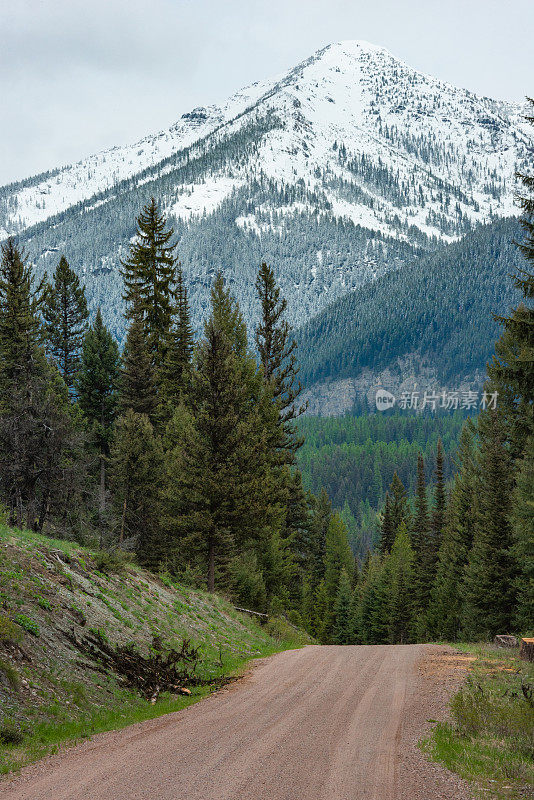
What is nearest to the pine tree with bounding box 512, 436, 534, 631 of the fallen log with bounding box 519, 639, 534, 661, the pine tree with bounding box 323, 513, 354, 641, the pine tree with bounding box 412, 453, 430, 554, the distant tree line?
the fallen log with bounding box 519, 639, 534, 661

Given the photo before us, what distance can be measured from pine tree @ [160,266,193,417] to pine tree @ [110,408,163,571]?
491cm

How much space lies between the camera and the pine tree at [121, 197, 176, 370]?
4309 centimetres

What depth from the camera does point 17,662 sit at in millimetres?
11078

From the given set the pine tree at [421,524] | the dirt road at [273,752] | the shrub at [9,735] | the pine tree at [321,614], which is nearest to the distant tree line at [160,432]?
the dirt road at [273,752]

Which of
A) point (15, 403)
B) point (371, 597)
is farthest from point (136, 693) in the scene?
point (371, 597)

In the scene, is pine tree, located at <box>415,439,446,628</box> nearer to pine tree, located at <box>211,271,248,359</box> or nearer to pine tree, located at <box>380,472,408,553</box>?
pine tree, located at <box>380,472,408,553</box>

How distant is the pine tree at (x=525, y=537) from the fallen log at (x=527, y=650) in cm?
905

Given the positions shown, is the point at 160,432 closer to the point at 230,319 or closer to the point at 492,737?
the point at 230,319

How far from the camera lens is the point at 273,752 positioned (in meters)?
9.66

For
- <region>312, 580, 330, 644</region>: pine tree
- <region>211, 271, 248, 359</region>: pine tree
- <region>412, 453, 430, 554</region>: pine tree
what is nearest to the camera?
<region>211, 271, 248, 359</region>: pine tree

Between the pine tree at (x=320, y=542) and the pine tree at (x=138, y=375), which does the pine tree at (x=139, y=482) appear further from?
the pine tree at (x=320, y=542)

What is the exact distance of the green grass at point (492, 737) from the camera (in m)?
8.12

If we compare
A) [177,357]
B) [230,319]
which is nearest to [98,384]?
[177,357]

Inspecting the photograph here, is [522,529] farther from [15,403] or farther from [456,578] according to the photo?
[15,403]
